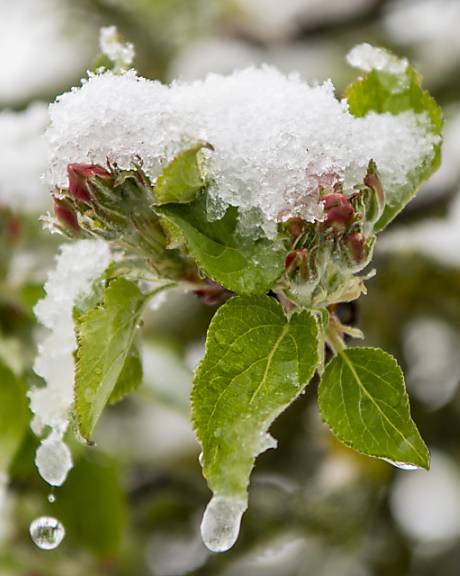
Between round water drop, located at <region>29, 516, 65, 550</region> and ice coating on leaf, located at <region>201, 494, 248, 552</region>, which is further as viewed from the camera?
round water drop, located at <region>29, 516, 65, 550</region>

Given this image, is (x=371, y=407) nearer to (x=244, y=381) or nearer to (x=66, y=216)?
(x=244, y=381)

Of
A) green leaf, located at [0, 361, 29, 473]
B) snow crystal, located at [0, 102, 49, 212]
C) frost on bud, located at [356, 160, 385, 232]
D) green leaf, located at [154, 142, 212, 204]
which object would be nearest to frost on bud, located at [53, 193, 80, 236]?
green leaf, located at [154, 142, 212, 204]

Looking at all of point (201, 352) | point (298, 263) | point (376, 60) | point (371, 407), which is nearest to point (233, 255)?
point (298, 263)

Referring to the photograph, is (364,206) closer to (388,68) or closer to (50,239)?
(388,68)

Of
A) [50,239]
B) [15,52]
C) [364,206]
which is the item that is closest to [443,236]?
[50,239]

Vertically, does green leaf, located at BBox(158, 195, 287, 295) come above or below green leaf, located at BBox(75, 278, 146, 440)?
above

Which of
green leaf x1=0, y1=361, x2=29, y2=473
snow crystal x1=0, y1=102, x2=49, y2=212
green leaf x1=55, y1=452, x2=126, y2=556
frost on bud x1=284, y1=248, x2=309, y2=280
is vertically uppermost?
snow crystal x1=0, y1=102, x2=49, y2=212

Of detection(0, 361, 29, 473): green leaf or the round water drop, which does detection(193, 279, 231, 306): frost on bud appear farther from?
detection(0, 361, 29, 473): green leaf
